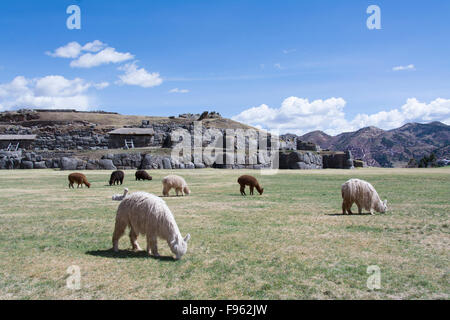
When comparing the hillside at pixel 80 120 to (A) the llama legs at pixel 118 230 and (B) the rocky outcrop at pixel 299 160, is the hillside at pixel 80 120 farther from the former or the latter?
(A) the llama legs at pixel 118 230


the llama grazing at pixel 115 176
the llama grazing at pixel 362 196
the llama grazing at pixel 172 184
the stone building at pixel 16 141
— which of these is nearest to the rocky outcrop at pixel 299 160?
the llama grazing at pixel 115 176

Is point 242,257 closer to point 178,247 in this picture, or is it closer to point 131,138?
point 178,247

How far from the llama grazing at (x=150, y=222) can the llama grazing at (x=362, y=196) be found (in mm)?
7223

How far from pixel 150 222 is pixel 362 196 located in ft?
26.3

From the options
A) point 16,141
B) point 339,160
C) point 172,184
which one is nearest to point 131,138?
point 16,141

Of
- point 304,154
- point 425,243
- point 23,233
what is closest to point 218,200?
point 23,233

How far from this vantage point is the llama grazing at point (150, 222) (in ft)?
23.7

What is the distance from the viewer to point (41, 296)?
547cm

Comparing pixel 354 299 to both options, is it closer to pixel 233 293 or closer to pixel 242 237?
pixel 233 293

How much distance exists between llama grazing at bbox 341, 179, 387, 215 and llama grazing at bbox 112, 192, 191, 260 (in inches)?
284

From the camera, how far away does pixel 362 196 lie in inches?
491

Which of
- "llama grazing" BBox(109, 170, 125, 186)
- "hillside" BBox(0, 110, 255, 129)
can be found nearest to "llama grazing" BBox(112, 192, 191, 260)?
"llama grazing" BBox(109, 170, 125, 186)

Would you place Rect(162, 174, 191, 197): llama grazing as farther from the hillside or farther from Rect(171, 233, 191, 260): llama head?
the hillside

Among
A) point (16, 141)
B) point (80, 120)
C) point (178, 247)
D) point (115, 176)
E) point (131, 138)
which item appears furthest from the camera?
point (80, 120)
